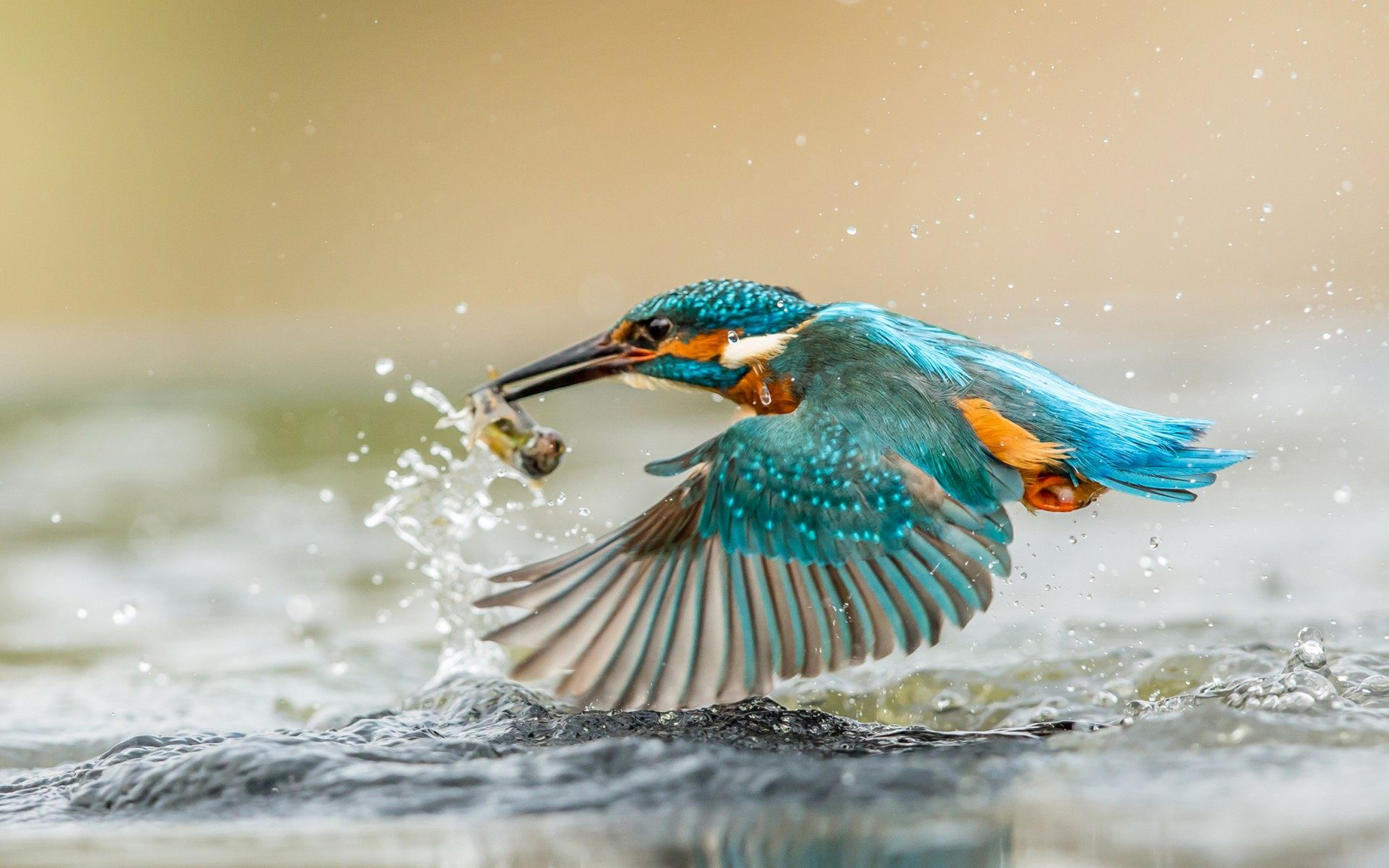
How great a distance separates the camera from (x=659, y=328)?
13.4 feet

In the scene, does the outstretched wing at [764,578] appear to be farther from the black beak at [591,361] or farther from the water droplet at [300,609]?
the water droplet at [300,609]

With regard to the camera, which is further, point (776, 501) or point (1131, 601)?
point (1131, 601)

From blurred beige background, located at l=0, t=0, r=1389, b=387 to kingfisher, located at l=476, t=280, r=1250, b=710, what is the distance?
7.02 metres

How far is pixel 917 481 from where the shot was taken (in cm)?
365

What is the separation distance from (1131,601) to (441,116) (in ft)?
26.8

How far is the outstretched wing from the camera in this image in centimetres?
362

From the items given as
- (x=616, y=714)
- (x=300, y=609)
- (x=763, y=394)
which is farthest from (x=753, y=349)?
(x=300, y=609)

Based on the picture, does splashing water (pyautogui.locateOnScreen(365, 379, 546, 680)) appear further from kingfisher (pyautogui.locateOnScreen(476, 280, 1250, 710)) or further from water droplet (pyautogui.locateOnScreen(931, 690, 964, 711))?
water droplet (pyautogui.locateOnScreen(931, 690, 964, 711))

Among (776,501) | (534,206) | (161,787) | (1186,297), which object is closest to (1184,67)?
(1186,297)

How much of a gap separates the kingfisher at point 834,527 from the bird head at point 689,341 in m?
0.24

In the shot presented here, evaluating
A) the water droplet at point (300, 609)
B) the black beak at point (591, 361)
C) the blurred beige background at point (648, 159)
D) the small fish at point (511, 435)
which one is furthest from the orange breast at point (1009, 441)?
the blurred beige background at point (648, 159)

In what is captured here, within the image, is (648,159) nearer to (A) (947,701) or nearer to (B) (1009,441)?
(A) (947,701)

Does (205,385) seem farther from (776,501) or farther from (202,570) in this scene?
(776,501)

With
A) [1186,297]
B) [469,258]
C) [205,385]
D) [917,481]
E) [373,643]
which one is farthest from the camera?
[1186,297]
